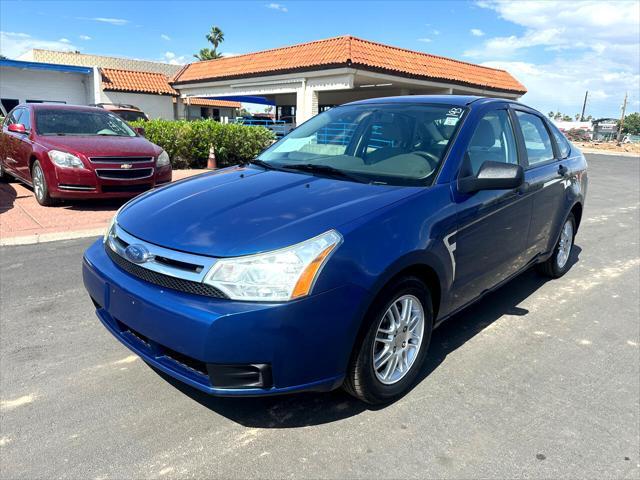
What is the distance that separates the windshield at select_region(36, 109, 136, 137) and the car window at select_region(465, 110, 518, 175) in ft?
22.6

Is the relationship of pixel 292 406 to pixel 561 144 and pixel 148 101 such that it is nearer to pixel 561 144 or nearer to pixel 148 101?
pixel 561 144

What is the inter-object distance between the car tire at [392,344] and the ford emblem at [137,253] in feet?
3.83

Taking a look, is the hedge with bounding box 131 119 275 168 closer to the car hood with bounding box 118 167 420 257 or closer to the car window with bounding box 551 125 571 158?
the car window with bounding box 551 125 571 158

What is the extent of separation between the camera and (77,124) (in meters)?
8.32

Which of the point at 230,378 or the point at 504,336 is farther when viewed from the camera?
the point at 504,336

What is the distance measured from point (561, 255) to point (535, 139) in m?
1.51

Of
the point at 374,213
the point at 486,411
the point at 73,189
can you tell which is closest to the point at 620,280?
the point at 486,411

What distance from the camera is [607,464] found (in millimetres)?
2357

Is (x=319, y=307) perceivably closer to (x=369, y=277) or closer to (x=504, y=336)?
(x=369, y=277)

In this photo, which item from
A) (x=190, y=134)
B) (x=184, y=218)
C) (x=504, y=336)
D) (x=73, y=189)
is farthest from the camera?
(x=190, y=134)

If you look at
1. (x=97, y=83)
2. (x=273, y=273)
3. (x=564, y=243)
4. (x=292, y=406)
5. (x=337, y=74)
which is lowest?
(x=292, y=406)

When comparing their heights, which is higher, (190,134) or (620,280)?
(190,134)

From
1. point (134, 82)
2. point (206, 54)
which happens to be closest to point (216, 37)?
point (206, 54)

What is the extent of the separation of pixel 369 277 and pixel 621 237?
662 cm
